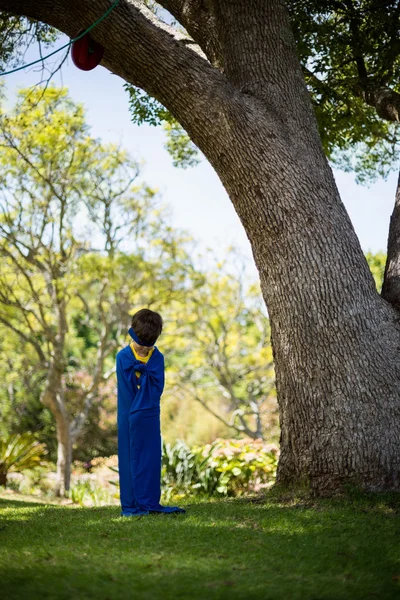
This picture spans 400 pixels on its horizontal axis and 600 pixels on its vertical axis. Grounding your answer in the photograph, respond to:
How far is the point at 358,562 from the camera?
323 cm

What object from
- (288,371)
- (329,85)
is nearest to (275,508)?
(288,371)

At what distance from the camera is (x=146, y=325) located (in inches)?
185

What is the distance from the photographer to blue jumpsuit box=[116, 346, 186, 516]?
4613mm

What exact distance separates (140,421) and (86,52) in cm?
325

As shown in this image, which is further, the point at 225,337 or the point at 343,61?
the point at 225,337

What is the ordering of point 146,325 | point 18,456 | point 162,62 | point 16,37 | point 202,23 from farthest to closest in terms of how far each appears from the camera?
point 18,456 → point 16,37 → point 202,23 → point 162,62 → point 146,325

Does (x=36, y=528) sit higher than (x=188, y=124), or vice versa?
(x=188, y=124)

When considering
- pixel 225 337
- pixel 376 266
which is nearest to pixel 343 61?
pixel 225 337

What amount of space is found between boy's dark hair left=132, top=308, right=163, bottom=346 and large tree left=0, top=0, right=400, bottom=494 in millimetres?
1000

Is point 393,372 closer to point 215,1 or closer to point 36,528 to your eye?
point 36,528

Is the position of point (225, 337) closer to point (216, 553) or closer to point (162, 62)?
point (162, 62)

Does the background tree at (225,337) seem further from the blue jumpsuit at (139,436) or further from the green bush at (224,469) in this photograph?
the blue jumpsuit at (139,436)

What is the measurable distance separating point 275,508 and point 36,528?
1.73m

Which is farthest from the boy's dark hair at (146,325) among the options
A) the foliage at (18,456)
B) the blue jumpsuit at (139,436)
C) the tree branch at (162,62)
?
the foliage at (18,456)
